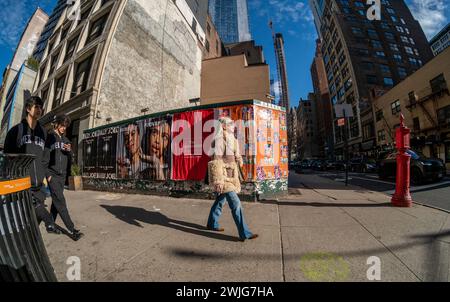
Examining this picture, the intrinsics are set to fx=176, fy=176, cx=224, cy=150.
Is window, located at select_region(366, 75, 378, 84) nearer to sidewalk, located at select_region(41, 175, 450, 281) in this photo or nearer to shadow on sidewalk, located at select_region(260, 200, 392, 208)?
shadow on sidewalk, located at select_region(260, 200, 392, 208)

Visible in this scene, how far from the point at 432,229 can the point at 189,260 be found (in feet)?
13.5

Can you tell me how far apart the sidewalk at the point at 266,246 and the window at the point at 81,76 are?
11073 millimetres

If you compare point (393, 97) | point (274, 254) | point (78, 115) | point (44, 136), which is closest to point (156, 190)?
point (44, 136)

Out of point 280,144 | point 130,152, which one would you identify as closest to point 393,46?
point 280,144

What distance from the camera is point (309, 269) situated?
6.53 feet

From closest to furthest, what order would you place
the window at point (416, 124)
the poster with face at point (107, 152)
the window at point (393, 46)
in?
the poster with face at point (107, 152), the window at point (416, 124), the window at point (393, 46)

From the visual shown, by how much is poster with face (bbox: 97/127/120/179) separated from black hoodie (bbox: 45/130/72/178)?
15.5ft

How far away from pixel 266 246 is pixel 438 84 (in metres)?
27.5

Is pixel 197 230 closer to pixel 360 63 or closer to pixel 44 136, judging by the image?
pixel 44 136

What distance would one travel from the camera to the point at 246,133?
5676 millimetres

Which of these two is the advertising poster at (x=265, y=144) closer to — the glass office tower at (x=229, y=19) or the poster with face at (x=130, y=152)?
the poster with face at (x=130, y=152)

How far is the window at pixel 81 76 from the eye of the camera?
11562mm

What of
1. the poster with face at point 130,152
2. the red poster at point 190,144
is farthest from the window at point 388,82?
the poster with face at point 130,152

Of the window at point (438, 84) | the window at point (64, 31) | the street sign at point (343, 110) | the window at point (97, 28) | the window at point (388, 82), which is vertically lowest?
the street sign at point (343, 110)
